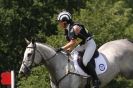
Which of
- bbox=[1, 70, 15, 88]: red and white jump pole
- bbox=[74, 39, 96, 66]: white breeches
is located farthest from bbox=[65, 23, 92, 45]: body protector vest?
bbox=[1, 70, 15, 88]: red and white jump pole

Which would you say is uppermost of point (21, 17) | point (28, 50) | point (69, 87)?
point (21, 17)

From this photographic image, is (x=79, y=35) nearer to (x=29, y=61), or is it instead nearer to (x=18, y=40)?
(x=29, y=61)

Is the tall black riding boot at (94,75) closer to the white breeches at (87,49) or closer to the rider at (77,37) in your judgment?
the rider at (77,37)

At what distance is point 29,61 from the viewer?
37.8 ft

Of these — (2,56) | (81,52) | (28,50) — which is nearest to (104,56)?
(81,52)

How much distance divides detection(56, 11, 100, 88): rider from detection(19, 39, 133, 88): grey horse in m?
0.26

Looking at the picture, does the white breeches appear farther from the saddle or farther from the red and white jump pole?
the red and white jump pole

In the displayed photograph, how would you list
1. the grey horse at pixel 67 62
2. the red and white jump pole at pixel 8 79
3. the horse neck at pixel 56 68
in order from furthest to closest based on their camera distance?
the horse neck at pixel 56 68 → the red and white jump pole at pixel 8 79 → the grey horse at pixel 67 62

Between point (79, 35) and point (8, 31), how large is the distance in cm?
3224

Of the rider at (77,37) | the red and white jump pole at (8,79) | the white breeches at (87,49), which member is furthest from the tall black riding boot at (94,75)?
the red and white jump pole at (8,79)

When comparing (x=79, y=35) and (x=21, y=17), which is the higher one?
(x=21, y=17)

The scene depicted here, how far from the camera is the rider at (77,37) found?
1168 cm

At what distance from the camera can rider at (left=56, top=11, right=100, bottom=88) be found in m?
11.7

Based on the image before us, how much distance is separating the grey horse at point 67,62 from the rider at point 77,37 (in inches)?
10.2
